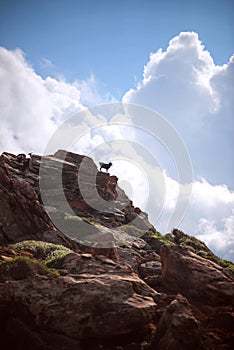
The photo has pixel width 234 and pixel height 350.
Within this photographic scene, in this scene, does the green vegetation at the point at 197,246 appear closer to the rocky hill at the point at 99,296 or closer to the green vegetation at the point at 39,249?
the rocky hill at the point at 99,296

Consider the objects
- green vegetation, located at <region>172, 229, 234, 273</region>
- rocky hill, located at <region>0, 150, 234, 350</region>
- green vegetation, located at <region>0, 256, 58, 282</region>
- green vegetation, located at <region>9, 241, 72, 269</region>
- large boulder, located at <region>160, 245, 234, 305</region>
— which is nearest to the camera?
rocky hill, located at <region>0, 150, 234, 350</region>

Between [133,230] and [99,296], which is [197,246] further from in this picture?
[99,296]

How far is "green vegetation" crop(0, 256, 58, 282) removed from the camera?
1246 cm

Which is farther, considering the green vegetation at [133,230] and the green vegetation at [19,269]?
the green vegetation at [133,230]

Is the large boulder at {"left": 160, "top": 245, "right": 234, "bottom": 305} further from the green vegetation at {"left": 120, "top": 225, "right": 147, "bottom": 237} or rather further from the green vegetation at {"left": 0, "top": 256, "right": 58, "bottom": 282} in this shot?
the green vegetation at {"left": 120, "top": 225, "right": 147, "bottom": 237}

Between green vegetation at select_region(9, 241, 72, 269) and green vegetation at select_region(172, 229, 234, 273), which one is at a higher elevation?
green vegetation at select_region(172, 229, 234, 273)

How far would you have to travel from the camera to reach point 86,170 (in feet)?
153

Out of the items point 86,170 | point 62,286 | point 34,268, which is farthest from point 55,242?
point 86,170

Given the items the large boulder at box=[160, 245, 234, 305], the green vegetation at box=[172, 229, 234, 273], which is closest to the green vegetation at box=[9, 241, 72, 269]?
the large boulder at box=[160, 245, 234, 305]

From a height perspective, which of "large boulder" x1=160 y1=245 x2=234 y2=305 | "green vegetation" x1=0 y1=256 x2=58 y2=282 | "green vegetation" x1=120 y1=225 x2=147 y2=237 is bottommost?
"green vegetation" x1=0 y1=256 x2=58 y2=282

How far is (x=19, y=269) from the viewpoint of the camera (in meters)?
12.8

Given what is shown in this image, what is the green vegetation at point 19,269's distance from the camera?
12461 mm

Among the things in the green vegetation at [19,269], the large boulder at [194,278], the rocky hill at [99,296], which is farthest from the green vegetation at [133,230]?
the green vegetation at [19,269]

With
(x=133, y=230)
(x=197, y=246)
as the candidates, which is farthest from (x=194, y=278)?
(x=197, y=246)
